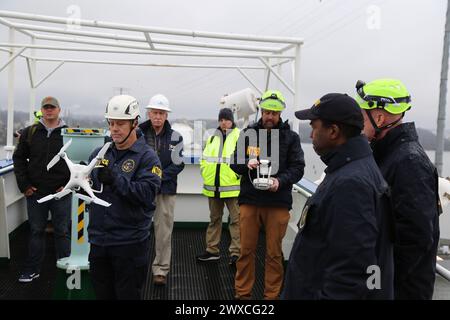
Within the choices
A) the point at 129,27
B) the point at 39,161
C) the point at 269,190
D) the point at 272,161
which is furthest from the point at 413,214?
the point at 129,27

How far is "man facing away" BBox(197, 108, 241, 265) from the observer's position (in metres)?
4.89

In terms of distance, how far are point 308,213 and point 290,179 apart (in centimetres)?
190

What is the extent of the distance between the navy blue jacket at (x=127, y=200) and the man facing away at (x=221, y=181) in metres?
2.13

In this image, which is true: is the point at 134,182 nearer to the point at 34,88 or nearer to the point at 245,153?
the point at 245,153

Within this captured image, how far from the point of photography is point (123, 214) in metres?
2.67

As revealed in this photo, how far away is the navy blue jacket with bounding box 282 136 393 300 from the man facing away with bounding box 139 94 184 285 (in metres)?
2.56

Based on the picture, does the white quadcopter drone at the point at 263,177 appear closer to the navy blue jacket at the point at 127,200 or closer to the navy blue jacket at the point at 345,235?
the navy blue jacket at the point at 127,200

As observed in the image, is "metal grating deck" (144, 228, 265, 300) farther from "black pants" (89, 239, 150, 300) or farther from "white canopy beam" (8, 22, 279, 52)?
"white canopy beam" (8, 22, 279, 52)

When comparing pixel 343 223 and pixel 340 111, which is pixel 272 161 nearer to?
pixel 340 111

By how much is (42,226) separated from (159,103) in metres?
1.65

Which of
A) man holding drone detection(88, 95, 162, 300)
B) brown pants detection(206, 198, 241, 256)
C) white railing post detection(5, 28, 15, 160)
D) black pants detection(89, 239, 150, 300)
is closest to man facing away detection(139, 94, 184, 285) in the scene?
brown pants detection(206, 198, 241, 256)

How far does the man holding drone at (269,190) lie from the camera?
3656 mm
